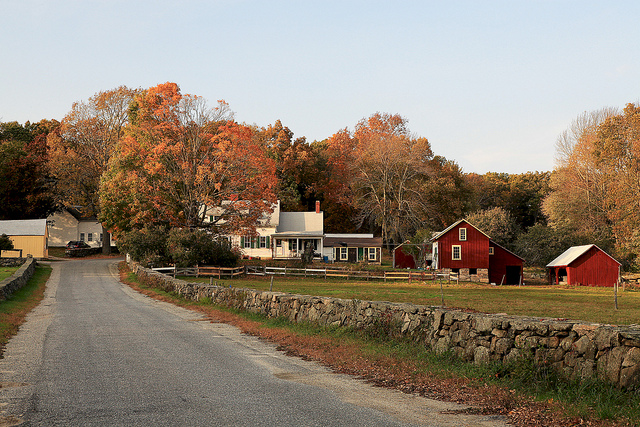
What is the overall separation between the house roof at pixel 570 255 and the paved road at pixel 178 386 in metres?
42.2

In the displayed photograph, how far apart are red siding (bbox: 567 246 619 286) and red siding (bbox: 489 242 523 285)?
19.2 feet

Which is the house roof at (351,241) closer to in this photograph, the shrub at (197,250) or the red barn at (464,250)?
the red barn at (464,250)

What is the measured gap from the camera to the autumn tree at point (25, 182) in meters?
63.6

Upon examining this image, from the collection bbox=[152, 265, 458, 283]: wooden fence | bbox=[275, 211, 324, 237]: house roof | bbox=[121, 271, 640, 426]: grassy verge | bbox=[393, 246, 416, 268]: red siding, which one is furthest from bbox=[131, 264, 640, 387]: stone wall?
bbox=[393, 246, 416, 268]: red siding

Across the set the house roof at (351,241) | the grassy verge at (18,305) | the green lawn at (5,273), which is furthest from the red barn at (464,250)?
the green lawn at (5,273)

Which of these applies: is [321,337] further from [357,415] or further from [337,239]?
[337,239]

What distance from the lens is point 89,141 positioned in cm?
6128

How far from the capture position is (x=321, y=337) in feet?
45.3

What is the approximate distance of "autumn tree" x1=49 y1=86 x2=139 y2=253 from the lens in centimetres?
6097

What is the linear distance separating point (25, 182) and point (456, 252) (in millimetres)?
49453

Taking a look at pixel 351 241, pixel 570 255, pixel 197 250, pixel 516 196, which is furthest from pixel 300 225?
pixel 516 196

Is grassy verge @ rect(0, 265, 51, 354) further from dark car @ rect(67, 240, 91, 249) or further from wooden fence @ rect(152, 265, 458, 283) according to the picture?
dark car @ rect(67, 240, 91, 249)

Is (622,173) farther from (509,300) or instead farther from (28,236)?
(28,236)

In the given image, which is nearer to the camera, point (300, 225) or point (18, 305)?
point (18, 305)
